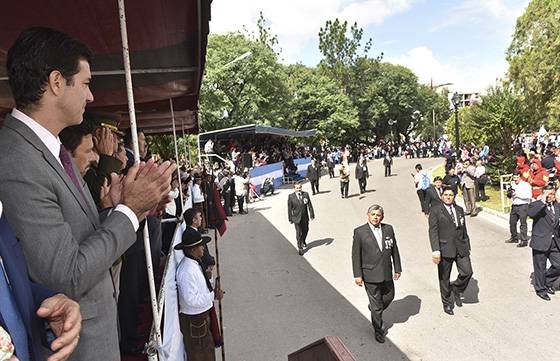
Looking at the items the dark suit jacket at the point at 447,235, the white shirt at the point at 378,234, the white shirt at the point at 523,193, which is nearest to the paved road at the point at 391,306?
the dark suit jacket at the point at 447,235

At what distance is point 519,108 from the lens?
57.0 ft

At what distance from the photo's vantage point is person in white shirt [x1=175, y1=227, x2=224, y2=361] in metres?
4.64

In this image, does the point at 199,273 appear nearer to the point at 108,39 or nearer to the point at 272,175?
the point at 108,39

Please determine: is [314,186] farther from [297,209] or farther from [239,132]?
[297,209]

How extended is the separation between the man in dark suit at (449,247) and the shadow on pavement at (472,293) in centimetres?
33

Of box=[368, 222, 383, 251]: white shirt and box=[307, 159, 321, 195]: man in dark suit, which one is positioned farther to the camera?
box=[307, 159, 321, 195]: man in dark suit

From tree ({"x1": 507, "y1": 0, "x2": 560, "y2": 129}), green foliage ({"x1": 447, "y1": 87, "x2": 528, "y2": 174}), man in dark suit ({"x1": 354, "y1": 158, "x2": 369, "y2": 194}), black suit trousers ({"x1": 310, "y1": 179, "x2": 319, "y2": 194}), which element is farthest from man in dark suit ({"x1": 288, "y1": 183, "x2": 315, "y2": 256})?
tree ({"x1": 507, "y1": 0, "x2": 560, "y2": 129})

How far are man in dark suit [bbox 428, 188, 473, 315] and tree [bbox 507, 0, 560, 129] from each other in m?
19.4

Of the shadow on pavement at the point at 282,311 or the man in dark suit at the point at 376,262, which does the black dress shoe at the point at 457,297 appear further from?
the man in dark suit at the point at 376,262

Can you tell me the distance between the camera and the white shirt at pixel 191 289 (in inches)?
182

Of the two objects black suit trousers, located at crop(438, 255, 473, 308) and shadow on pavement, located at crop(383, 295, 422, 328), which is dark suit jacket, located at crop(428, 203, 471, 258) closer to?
black suit trousers, located at crop(438, 255, 473, 308)

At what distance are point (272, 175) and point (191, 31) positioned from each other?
2132 centimetres

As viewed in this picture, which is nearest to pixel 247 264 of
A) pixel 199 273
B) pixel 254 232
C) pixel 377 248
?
pixel 254 232

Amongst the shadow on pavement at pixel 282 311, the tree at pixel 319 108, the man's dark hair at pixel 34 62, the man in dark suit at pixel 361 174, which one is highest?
the tree at pixel 319 108
